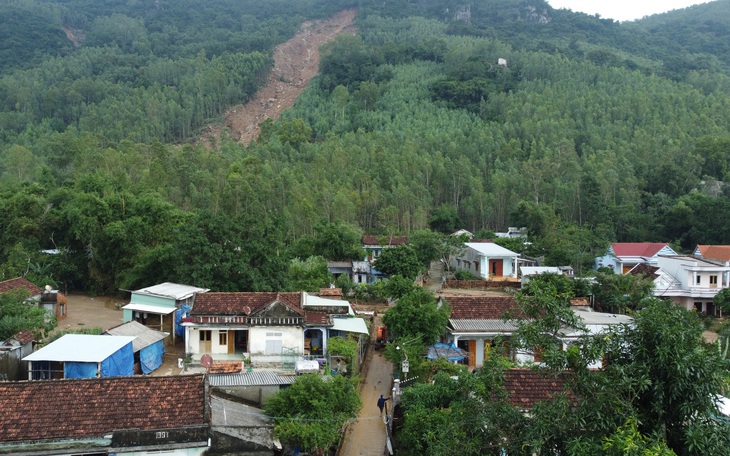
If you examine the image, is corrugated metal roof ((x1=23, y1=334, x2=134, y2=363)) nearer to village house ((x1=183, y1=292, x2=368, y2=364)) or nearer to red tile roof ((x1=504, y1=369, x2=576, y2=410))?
village house ((x1=183, y1=292, x2=368, y2=364))

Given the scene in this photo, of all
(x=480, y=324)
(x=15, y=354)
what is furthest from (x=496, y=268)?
(x=15, y=354)

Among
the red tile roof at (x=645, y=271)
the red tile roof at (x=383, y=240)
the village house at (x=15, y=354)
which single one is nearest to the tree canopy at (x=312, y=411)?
the village house at (x=15, y=354)

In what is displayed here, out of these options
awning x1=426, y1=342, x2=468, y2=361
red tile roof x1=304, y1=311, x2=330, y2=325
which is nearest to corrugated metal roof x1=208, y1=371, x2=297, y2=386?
red tile roof x1=304, y1=311, x2=330, y2=325

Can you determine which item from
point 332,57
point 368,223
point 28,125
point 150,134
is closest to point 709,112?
point 368,223

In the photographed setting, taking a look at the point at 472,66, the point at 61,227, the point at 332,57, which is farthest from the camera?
the point at 332,57

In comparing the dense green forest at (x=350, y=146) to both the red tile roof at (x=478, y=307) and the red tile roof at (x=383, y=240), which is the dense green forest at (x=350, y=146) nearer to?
the red tile roof at (x=383, y=240)

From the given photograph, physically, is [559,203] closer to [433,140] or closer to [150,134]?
[433,140]
